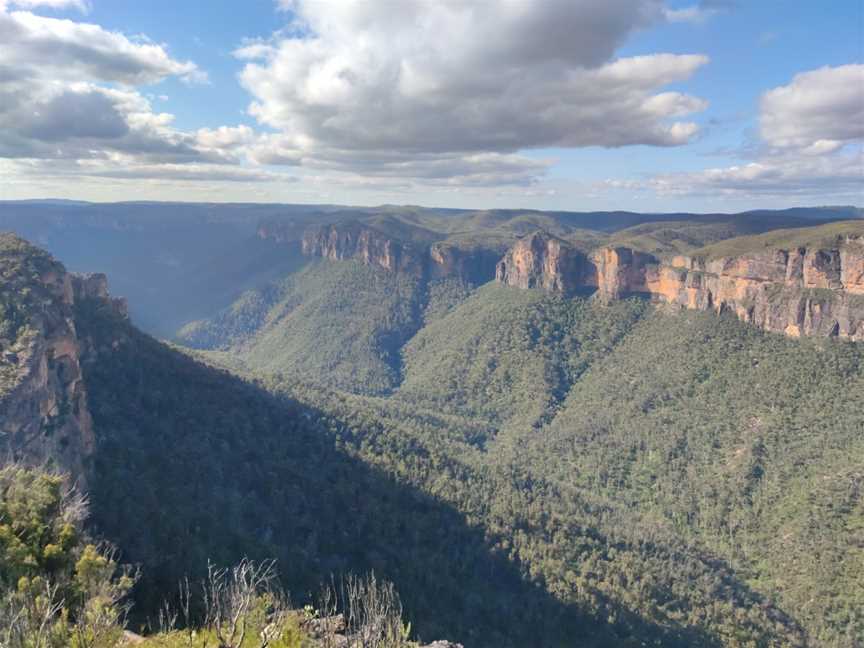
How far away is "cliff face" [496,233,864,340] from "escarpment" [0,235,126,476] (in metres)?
113

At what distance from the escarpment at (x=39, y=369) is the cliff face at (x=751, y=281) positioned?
11264cm

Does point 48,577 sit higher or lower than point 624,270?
lower

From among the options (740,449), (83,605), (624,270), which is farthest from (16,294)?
(624,270)

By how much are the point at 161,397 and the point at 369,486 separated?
2258cm

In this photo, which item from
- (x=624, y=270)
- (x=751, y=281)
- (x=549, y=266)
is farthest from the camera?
(x=549, y=266)

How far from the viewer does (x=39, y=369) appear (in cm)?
4203

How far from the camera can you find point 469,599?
48.8 meters

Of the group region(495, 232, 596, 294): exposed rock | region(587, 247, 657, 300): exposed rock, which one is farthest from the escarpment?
region(495, 232, 596, 294): exposed rock

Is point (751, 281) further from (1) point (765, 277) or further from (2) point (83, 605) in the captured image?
(2) point (83, 605)

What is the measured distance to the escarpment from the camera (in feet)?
125

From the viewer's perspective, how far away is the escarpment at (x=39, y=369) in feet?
125

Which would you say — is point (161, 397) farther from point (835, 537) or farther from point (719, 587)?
point (835, 537)

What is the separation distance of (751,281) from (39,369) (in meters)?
120

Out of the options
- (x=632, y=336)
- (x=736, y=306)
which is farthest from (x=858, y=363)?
(x=632, y=336)
